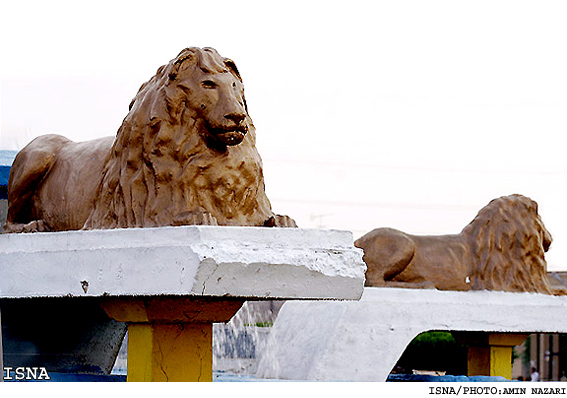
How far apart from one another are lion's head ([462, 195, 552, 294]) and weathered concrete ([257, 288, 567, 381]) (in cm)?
21

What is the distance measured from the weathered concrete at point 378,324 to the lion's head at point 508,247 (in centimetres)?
21

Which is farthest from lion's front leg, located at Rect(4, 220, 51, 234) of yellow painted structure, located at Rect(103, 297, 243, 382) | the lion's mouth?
the lion's mouth

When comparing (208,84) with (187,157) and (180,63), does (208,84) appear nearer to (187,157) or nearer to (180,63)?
(180,63)

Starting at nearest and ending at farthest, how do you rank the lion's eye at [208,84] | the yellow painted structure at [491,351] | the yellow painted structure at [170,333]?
the yellow painted structure at [170,333] → the lion's eye at [208,84] → the yellow painted structure at [491,351]

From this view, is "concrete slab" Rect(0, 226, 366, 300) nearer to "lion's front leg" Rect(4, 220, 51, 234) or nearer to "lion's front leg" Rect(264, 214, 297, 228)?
"lion's front leg" Rect(264, 214, 297, 228)

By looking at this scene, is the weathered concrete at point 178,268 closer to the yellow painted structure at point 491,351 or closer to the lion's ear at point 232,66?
the lion's ear at point 232,66

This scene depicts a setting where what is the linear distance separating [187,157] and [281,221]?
770 millimetres

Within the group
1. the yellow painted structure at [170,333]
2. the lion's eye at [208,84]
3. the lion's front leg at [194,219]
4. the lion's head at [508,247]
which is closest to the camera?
the lion's front leg at [194,219]

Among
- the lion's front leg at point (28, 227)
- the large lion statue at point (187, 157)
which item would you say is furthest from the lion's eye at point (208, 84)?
the lion's front leg at point (28, 227)

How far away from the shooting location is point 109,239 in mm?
6906

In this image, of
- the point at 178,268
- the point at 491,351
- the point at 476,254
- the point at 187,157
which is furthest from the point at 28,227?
the point at 491,351

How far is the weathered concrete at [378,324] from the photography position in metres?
11.1

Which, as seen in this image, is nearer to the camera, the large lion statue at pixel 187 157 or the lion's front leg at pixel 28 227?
the large lion statue at pixel 187 157

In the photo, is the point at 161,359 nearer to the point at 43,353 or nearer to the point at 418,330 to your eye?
the point at 43,353
